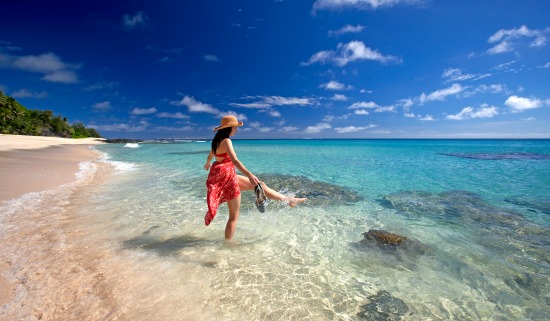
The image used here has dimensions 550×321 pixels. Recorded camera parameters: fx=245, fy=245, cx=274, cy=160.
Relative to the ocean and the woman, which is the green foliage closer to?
the ocean

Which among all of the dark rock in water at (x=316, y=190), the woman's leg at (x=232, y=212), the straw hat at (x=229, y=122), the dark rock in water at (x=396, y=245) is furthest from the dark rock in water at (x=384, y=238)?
the straw hat at (x=229, y=122)

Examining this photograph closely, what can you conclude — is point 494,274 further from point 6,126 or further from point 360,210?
point 6,126

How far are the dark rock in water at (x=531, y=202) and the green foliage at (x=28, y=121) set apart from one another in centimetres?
8513

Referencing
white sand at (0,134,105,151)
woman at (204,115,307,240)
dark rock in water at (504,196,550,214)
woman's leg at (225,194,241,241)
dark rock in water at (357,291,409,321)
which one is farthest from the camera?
white sand at (0,134,105,151)

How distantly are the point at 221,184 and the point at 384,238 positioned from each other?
12.4ft

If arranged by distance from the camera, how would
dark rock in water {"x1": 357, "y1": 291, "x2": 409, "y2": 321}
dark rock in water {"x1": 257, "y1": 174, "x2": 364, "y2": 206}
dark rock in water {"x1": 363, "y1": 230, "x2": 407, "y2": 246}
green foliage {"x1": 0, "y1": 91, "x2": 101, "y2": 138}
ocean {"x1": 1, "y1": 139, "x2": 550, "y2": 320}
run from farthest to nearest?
green foliage {"x1": 0, "y1": 91, "x2": 101, "y2": 138}, dark rock in water {"x1": 257, "y1": 174, "x2": 364, "y2": 206}, dark rock in water {"x1": 363, "y1": 230, "x2": 407, "y2": 246}, ocean {"x1": 1, "y1": 139, "x2": 550, "y2": 320}, dark rock in water {"x1": 357, "y1": 291, "x2": 409, "y2": 321}

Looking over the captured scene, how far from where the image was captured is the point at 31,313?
281cm

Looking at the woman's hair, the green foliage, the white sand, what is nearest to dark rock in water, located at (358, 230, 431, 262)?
the woman's hair

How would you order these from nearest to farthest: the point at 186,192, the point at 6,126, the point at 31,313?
the point at 31,313, the point at 186,192, the point at 6,126

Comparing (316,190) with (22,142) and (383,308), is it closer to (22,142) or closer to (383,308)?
(383,308)

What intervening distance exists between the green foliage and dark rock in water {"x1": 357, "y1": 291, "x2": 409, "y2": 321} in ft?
270

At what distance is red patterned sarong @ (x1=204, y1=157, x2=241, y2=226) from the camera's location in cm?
455

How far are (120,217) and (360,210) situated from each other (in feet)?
23.2

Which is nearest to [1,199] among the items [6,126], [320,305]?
[320,305]
